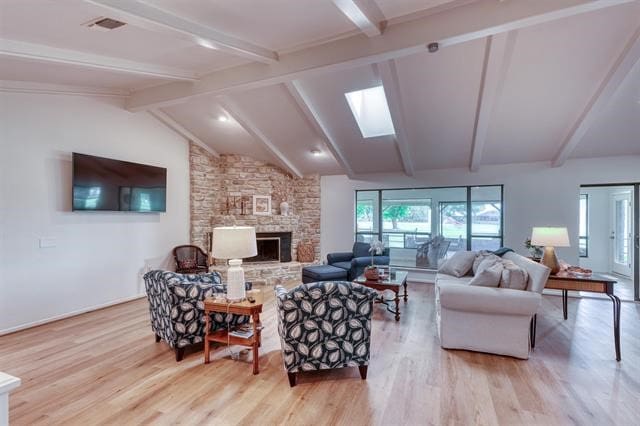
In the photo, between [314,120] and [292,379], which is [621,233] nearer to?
[314,120]

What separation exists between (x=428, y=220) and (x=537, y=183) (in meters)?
2.05

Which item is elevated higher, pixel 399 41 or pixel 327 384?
pixel 399 41

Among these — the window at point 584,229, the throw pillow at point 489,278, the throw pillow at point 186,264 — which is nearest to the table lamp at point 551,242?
the throw pillow at point 489,278

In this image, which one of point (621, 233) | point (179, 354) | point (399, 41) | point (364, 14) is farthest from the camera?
point (621, 233)

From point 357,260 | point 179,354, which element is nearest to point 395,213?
point 357,260

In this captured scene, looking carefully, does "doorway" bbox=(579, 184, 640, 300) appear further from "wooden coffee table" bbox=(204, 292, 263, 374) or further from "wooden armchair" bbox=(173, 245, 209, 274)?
"wooden armchair" bbox=(173, 245, 209, 274)

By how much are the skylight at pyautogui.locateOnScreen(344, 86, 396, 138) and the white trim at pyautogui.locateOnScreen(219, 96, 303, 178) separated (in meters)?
1.84

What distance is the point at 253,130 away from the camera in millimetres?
5684

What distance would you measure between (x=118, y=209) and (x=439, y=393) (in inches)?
189

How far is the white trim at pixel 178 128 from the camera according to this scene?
5480mm

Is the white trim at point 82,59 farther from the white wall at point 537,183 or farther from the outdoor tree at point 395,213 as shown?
the outdoor tree at point 395,213

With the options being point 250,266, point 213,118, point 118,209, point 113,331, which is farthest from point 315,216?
point 113,331

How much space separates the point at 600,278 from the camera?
317 centimetres

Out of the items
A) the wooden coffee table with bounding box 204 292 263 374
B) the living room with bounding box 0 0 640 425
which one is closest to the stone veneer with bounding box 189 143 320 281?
the living room with bounding box 0 0 640 425
